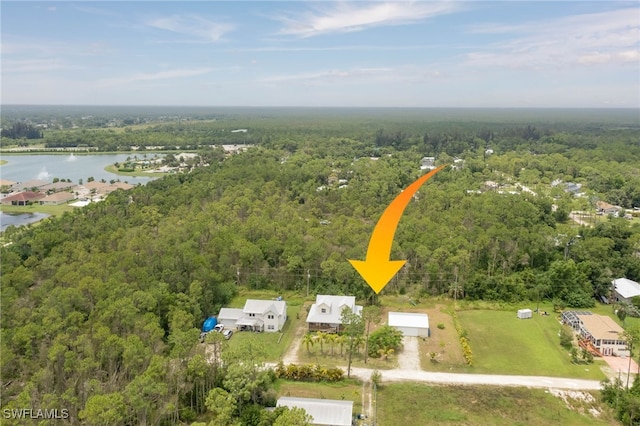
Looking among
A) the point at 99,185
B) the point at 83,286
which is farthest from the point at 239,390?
the point at 99,185

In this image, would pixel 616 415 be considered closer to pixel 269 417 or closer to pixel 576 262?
pixel 269 417

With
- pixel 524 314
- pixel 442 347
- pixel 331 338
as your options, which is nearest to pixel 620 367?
pixel 524 314

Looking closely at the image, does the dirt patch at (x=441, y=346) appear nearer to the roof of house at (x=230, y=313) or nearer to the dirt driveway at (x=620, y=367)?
the dirt driveway at (x=620, y=367)

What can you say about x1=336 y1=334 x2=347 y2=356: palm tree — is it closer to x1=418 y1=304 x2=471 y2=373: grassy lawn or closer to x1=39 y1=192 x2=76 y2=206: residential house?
x1=418 y1=304 x2=471 y2=373: grassy lawn

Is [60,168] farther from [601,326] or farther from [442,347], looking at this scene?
[601,326]

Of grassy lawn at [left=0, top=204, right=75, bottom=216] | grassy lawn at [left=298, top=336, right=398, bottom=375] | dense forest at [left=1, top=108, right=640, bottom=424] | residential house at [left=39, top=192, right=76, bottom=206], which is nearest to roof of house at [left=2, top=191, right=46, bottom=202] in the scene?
residential house at [left=39, top=192, right=76, bottom=206]
